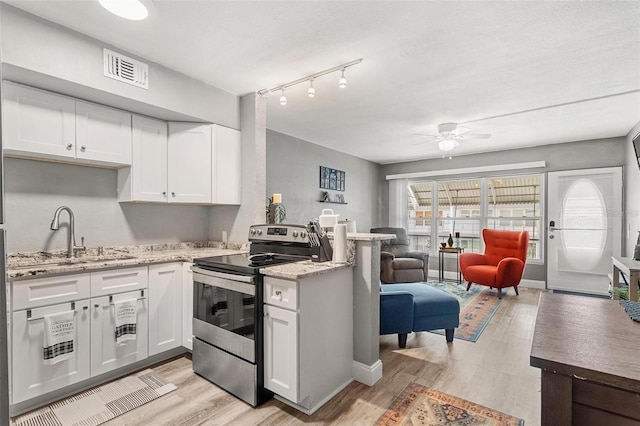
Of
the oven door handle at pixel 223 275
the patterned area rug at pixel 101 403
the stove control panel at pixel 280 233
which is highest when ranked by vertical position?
the stove control panel at pixel 280 233

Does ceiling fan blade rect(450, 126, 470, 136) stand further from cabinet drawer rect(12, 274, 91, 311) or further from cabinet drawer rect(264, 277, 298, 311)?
cabinet drawer rect(12, 274, 91, 311)

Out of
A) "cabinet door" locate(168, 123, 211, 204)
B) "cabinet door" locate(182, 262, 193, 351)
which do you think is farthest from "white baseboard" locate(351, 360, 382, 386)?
"cabinet door" locate(168, 123, 211, 204)

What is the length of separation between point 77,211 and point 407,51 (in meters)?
3.02

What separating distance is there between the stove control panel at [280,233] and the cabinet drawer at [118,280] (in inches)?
36.0

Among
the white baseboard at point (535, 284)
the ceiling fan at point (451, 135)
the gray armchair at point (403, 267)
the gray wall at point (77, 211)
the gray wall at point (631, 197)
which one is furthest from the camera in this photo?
the white baseboard at point (535, 284)

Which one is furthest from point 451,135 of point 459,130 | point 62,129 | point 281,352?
point 62,129

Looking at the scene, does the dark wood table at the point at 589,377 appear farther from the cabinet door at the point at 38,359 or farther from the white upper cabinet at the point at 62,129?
the white upper cabinet at the point at 62,129

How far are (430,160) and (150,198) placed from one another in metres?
5.48

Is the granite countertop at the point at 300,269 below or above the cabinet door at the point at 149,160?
below

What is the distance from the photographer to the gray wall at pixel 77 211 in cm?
233

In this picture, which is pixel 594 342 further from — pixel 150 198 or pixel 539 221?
pixel 539 221

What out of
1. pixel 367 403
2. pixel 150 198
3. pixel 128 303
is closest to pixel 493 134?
pixel 367 403

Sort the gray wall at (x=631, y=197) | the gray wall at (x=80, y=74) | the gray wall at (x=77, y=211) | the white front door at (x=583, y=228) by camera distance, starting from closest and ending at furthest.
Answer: the gray wall at (x=80, y=74) < the gray wall at (x=77, y=211) < the gray wall at (x=631, y=197) < the white front door at (x=583, y=228)

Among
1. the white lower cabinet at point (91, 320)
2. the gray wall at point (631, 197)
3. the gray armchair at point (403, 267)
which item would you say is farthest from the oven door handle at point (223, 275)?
the gray wall at point (631, 197)
